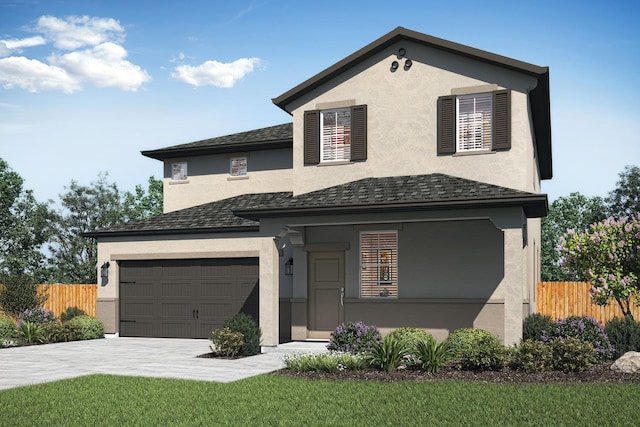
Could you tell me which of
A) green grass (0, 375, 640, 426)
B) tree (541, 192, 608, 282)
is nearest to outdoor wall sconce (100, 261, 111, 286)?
green grass (0, 375, 640, 426)

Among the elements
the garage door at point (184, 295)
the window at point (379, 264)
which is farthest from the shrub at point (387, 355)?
the garage door at point (184, 295)

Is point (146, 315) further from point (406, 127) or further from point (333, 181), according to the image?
point (406, 127)

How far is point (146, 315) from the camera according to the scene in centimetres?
2320

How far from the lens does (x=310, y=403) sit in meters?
10.8

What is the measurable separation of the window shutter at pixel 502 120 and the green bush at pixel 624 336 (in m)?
5.07

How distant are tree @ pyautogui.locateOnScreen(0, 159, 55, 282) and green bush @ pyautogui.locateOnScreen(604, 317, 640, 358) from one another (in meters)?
34.7

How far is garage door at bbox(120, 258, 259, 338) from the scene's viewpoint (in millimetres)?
21953

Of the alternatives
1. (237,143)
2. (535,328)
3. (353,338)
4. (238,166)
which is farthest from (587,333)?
(238,166)

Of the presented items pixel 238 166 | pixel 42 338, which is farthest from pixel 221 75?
pixel 42 338

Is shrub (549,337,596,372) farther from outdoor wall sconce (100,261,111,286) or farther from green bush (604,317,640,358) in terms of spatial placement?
outdoor wall sconce (100,261,111,286)

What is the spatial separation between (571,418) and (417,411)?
202cm

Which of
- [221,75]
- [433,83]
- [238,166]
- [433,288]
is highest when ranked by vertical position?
[221,75]

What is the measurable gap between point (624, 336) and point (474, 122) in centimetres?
647

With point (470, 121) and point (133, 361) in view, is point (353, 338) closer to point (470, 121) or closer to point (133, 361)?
point (133, 361)
